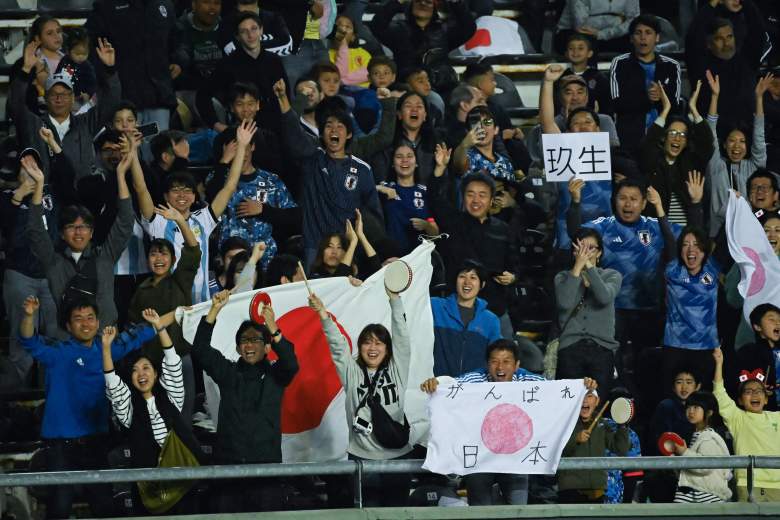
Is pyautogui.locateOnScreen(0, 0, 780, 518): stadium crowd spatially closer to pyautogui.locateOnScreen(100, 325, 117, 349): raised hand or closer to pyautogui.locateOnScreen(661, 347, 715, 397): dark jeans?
pyautogui.locateOnScreen(661, 347, 715, 397): dark jeans

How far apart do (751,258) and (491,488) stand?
12.4 ft

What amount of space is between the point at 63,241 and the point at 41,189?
0.41 meters

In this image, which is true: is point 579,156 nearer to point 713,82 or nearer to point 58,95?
point 713,82

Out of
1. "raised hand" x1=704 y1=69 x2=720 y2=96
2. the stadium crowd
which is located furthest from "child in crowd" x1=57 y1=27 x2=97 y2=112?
"raised hand" x1=704 y1=69 x2=720 y2=96

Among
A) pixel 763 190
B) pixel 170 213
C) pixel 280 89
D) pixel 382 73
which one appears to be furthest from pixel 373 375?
pixel 763 190

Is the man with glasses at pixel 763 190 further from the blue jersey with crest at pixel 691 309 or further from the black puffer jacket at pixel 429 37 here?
the black puffer jacket at pixel 429 37

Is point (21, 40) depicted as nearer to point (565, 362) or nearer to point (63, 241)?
point (63, 241)

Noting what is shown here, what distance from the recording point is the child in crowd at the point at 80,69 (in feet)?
51.2

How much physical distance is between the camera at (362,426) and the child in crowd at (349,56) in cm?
538

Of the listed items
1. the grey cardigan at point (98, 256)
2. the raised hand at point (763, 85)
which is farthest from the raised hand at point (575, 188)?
the grey cardigan at point (98, 256)

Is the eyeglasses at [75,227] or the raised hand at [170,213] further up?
the raised hand at [170,213]

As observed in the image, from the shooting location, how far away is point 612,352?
13.5 metres

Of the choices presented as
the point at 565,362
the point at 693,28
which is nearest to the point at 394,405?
the point at 565,362

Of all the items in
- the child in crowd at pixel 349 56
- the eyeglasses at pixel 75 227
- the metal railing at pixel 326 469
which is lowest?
the metal railing at pixel 326 469
